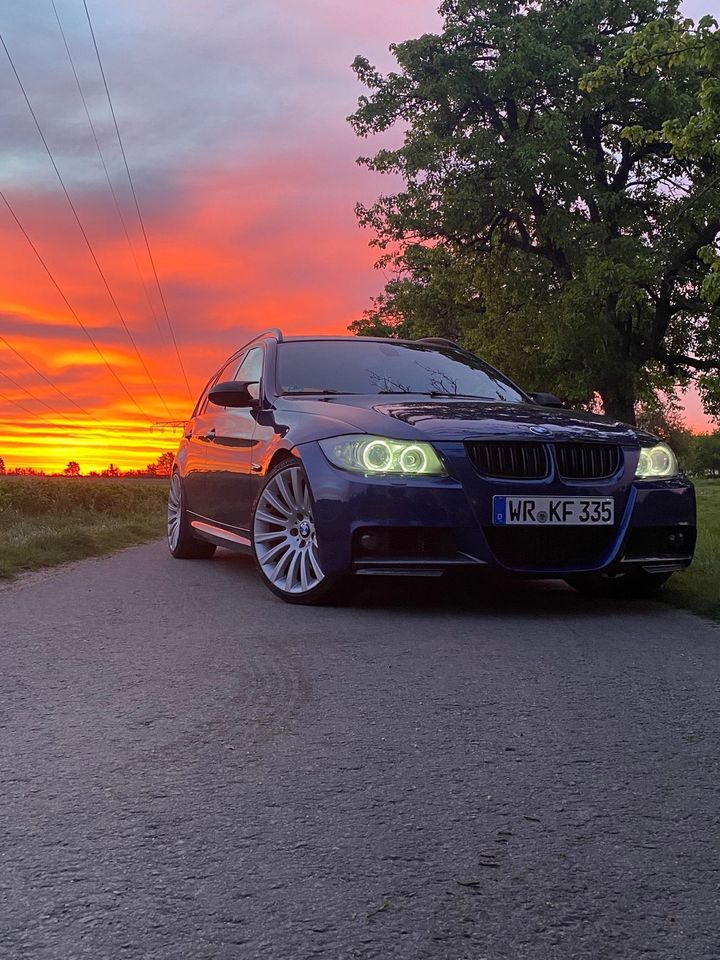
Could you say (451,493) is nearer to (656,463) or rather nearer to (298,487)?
(298,487)

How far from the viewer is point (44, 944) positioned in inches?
60.7

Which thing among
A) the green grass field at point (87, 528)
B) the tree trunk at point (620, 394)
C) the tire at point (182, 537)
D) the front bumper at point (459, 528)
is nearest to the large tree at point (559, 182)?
the tree trunk at point (620, 394)

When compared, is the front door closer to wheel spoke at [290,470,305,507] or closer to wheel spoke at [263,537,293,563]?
wheel spoke at [263,537,293,563]

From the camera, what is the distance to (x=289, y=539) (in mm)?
5418

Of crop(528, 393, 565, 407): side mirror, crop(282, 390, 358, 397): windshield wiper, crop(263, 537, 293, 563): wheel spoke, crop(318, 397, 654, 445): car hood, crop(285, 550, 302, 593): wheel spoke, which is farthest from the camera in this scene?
crop(528, 393, 565, 407): side mirror

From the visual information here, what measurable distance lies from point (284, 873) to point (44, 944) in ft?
1.47

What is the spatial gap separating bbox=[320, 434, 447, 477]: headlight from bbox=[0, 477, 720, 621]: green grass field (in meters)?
1.65

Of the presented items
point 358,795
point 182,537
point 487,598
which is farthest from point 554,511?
point 182,537

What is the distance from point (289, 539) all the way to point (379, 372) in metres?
1.48

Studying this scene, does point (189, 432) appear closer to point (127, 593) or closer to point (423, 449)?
point (127, 593)

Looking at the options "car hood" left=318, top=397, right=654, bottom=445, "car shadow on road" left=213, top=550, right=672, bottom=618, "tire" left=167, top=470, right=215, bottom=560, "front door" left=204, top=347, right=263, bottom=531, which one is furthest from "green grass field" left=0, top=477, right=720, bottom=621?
"front door" left=204, top=347, right=263, bottom=531

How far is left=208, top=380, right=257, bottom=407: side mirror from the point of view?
6.25 metres

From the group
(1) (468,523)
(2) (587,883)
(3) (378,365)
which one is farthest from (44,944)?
(3) (378,365)

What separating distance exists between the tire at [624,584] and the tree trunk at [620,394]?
58.1 feet
